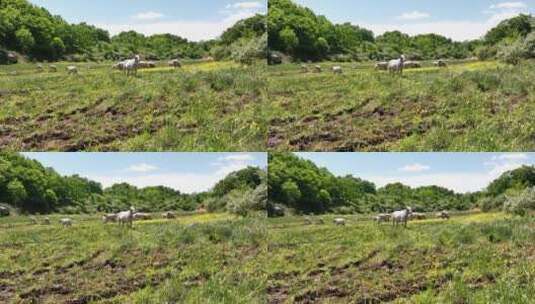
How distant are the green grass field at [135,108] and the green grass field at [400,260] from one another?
0.94 metres

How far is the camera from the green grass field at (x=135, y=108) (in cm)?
666

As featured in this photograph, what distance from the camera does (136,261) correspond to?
690 cm

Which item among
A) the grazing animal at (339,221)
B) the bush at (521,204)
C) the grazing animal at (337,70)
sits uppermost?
the grazing animal at (337,70)

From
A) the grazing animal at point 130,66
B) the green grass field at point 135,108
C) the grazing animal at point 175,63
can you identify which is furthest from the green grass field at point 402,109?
the grazing animal at point 130,66

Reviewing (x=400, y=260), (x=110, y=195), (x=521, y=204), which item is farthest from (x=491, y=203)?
(x=110, y=195)

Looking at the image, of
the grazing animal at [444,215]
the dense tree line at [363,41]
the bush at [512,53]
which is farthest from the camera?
the bush at [512,53]

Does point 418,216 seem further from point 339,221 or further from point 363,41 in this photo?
point 363,41

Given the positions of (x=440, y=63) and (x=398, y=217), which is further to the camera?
(x=440, y=63)

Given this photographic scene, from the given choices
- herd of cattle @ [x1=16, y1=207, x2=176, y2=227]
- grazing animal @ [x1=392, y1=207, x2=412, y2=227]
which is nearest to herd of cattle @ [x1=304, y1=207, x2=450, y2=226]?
grazing animal @ [x1=392, y1=207, x2=412, y2=227]

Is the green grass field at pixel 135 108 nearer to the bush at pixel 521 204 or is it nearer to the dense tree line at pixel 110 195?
the dense tree line at pixel 110 195

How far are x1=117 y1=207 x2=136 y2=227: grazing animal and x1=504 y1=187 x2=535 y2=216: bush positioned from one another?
3178 millimetres

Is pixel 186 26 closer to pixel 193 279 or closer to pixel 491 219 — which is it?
pixel 193 279

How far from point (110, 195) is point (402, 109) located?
2.56 meters

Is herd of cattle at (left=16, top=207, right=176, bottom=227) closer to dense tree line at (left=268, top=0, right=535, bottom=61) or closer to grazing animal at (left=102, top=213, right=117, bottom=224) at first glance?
grazing animal at (left=102, top=213, right=117, bottom=224)
